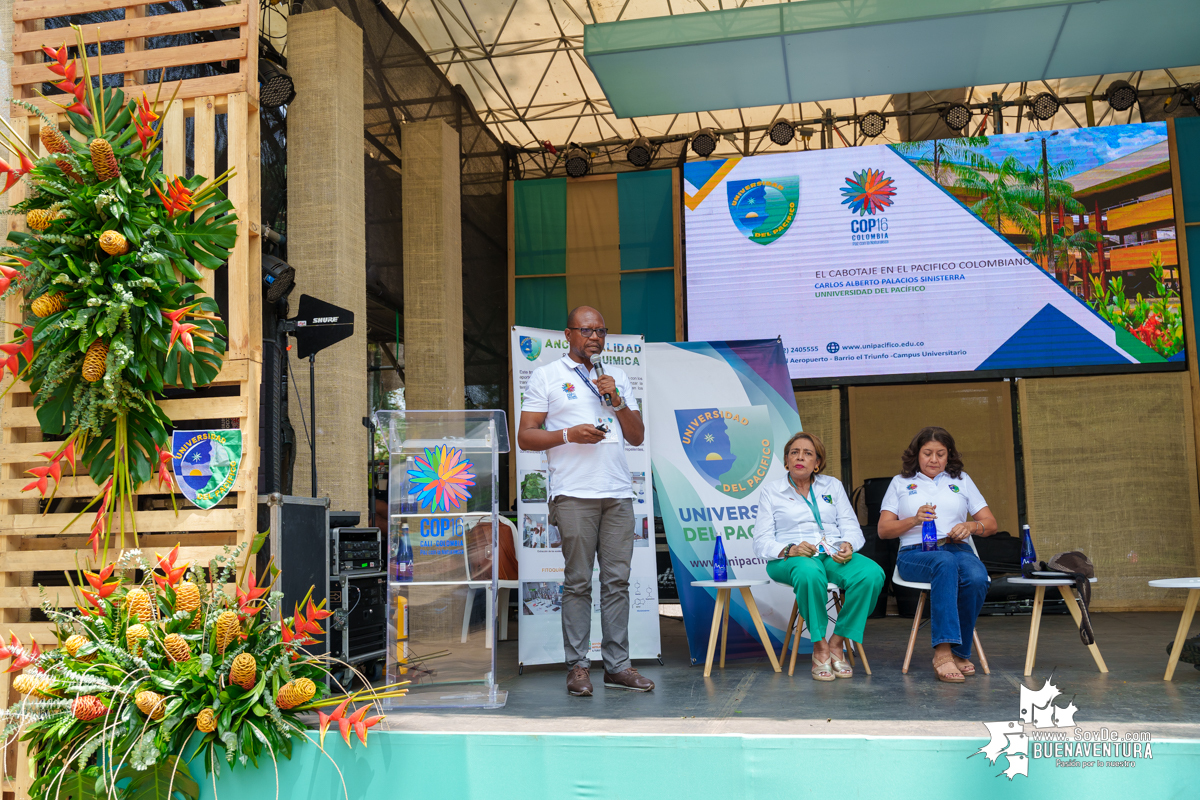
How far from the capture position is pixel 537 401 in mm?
3648

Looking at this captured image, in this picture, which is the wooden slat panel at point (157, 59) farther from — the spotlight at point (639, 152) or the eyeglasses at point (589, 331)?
the spotlight at point (639, 152)

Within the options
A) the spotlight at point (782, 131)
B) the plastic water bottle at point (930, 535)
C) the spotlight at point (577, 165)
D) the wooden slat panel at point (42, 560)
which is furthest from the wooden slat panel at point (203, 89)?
the spotlight at point (782, 131)

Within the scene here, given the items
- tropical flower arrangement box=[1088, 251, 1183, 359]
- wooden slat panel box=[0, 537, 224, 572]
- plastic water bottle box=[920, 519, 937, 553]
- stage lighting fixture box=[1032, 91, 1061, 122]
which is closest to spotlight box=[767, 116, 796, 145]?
stage lighting fixture box=[1032, 91, 1061, 122]

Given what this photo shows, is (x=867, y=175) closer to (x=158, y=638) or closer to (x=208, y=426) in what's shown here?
(x=208, y=426)

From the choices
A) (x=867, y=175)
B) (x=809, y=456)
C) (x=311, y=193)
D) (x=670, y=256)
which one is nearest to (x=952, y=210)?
(x=867, y=175)

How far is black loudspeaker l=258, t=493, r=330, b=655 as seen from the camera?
332 cm

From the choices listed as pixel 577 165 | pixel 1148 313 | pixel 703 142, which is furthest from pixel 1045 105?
pixel 577 165

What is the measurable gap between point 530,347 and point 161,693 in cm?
275

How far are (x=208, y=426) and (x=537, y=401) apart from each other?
1278 millimetres

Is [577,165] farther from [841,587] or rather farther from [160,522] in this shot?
[160,522]

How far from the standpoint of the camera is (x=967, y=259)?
8.16m

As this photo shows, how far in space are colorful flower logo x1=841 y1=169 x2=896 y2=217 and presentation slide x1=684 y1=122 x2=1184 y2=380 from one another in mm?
13

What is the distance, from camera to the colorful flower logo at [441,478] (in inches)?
137

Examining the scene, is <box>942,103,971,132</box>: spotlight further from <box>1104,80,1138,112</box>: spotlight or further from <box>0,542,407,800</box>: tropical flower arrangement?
<box>0,542,407,800</box>: tropical flower arrangement
